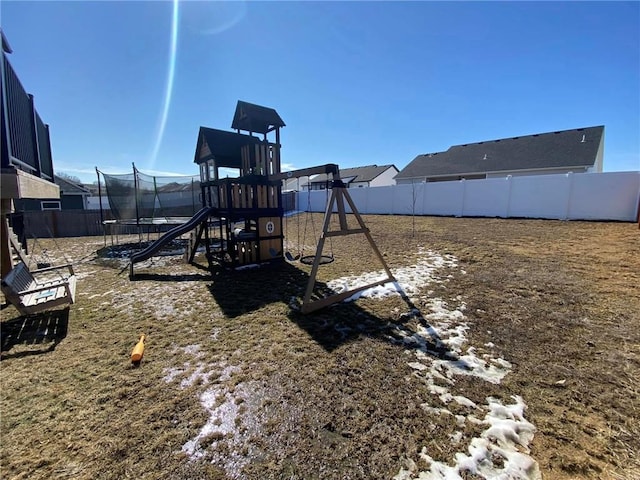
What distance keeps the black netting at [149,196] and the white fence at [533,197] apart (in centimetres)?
585

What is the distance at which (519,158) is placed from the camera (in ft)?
58.8

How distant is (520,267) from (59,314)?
7.88 metres

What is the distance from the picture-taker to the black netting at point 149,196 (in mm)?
10477

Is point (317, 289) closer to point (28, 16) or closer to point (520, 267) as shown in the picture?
point (520, 267)

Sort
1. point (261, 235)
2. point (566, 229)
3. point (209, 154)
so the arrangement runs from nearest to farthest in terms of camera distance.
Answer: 1. point (261, 235)
2. point (209, 154)
3. point (566, 229)

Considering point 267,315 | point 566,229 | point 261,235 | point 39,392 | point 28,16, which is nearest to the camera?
point 39,392

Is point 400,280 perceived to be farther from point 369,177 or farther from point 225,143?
point 369,177

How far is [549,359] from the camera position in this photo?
8.78ft

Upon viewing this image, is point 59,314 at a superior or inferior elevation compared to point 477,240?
inferior

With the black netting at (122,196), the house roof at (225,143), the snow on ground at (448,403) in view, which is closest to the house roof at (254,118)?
the house roof at (225,143)

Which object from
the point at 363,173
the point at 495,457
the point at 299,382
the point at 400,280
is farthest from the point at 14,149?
the point at 363,173

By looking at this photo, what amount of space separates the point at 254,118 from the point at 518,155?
18.9 meters

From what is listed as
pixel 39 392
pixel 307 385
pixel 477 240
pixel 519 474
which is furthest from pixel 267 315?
pixel 477 240

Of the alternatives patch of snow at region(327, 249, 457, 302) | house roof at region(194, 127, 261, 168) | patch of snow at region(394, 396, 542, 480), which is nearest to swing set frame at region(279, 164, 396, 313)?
patch of snow at region(327, 249, 457, 302)
